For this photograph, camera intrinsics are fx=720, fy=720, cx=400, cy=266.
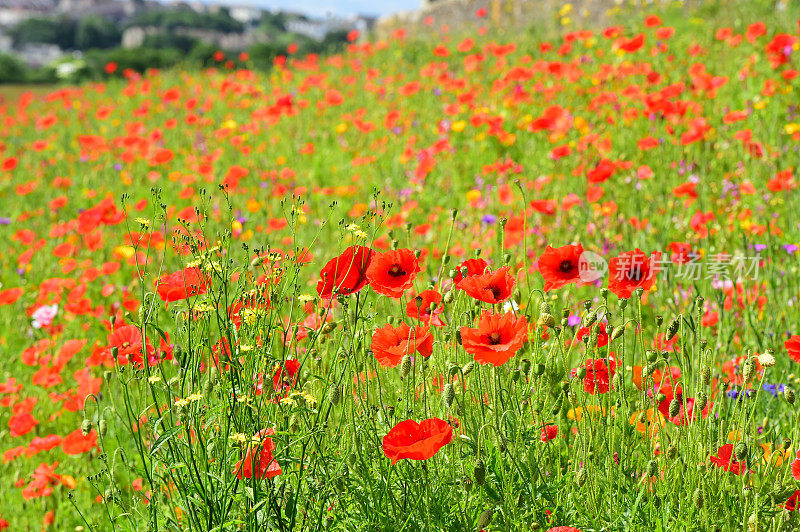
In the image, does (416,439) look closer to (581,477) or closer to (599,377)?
(581,477)

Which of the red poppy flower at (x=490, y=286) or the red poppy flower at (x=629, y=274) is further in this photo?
the red poppy flower at (x=629, y=274)

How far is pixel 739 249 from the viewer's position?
3127 millimetres

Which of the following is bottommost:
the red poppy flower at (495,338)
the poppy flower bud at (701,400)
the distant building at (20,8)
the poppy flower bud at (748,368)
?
the distant building at (20,8)

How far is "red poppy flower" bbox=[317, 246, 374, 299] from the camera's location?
1.56m

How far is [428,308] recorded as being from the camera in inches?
72.9

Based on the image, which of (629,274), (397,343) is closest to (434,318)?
(397,343)

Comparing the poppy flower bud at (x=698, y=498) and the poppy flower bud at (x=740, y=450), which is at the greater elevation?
the poppy flower bud at (x=740, y=450)

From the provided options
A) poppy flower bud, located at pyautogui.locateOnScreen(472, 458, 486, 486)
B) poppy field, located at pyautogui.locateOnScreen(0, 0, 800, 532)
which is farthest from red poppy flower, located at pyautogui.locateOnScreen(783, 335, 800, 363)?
poppy flower bud, located at pyautogui.locateOnScreen(472, 458, 486, 486)

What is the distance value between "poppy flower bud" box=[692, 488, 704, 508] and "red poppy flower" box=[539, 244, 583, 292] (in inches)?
21.3

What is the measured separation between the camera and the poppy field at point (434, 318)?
5.08 feet

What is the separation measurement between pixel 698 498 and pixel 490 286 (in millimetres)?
615

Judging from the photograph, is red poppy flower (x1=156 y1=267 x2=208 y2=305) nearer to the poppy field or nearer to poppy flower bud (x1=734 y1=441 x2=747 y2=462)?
the poppy field

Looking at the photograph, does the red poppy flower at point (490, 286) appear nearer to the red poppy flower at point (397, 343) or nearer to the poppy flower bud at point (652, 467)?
the red poppy flower at point (397, 343)

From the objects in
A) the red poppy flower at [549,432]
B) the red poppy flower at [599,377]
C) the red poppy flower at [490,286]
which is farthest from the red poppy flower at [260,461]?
the red poppy flower at [599,377]
